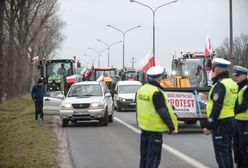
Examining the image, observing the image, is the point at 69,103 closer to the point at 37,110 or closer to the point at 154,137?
the point at 37,110

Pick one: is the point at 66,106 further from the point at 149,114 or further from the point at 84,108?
the point at 149,114

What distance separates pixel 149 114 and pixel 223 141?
1.23 meters

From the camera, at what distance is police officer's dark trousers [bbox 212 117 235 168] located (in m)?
8.84

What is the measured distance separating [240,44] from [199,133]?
107 m

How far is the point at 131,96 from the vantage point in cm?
3309

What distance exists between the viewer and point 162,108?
8.49 metres

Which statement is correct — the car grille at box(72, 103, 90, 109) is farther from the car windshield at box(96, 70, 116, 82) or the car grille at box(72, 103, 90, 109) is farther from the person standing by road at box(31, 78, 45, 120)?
the car windshield at box(96, 70, 116, 82)

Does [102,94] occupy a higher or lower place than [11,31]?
lower

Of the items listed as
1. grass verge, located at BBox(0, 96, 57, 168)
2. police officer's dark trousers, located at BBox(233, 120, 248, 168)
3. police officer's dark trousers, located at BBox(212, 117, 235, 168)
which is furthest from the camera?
grass verge, located at BBox(0, 96, 57, 168)

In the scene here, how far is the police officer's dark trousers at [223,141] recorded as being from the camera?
29.0ft

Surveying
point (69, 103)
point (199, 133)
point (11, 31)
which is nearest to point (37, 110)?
point (69, 103)

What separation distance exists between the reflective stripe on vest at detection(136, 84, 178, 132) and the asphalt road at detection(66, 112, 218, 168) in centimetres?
327

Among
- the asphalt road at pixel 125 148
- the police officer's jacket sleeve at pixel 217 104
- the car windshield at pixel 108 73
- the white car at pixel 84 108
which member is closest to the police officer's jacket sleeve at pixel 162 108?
the police officer's jacket sleeve at pixel 217 104

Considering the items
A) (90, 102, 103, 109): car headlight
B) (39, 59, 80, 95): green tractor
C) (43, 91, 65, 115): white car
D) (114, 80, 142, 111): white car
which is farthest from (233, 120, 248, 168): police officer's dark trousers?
(39, 59, 80, 95): green tractor
